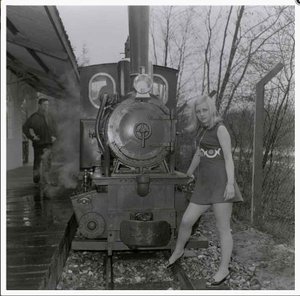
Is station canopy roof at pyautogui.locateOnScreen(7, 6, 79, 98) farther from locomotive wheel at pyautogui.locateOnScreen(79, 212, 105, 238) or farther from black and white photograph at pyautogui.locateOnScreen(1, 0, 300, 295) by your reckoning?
locomotive wheel at pyautogui.locateOnScreen(79, 212, 105, 238)

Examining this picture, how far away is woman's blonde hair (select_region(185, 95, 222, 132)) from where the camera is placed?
2938 millimetres

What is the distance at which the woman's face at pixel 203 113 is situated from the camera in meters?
2.94

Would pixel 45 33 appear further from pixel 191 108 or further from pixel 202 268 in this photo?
pixel 202 268

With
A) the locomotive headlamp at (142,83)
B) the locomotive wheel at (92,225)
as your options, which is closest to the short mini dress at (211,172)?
the locomotive headlamp at (142,83)

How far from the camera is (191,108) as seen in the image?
119 inches

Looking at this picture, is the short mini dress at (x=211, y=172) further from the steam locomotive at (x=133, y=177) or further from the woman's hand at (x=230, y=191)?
the steam locomotive at (x=133, y=177)

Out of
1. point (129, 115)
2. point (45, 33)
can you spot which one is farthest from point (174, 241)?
point (45, 33)

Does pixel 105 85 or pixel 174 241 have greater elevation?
pixel 105 85

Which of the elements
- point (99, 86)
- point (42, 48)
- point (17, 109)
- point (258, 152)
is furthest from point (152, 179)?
point (17, 109)

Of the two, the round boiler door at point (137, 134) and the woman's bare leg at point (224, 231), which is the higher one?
the round boiler door at point (137, 134)

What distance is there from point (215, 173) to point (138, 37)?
4.24 feet

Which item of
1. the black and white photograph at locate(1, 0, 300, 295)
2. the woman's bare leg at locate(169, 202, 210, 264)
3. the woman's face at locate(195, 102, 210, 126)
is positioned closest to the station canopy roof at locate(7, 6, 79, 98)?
the black and white photograph at locate(1, 0, 300, 295)

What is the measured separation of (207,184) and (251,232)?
1.65 m

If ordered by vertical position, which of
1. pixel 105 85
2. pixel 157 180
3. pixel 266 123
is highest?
pixel 105 85
